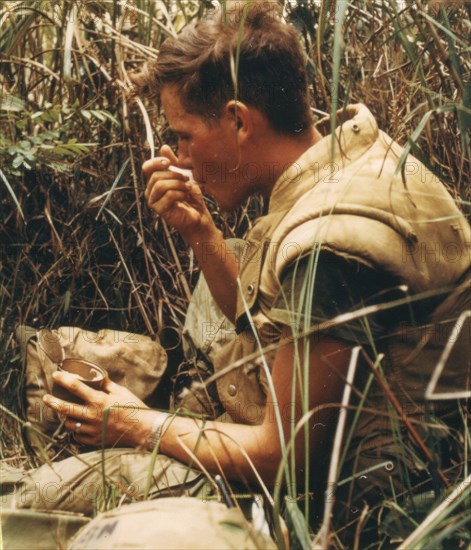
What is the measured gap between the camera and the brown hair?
8.43 ft

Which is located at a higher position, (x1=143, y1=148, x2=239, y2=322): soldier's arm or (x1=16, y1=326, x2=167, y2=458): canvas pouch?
(x1=143, y1=148, x2=239, y2=322): soldier's arm

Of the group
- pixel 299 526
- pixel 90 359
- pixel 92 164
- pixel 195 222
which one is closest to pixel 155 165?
pixel 195 222

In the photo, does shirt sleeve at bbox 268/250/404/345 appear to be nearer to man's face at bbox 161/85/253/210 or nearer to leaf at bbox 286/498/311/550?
leaf at bbox 286/498/311/550

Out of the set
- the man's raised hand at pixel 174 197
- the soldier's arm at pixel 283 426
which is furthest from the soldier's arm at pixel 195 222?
the soldier's arm at pixel 283 426

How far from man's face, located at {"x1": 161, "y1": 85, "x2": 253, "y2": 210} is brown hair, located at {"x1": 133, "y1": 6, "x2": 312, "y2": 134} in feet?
0.11

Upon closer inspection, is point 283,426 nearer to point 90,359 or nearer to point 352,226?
point 352,226

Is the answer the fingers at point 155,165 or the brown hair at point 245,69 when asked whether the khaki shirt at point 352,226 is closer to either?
the brown hair at point 245,69

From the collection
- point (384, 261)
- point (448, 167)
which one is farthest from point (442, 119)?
point (384, 261)

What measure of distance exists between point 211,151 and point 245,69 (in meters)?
0.26

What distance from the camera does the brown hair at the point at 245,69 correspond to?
257 cm

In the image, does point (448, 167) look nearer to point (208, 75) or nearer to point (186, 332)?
point (208, 75)

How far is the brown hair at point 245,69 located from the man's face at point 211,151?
33 millimetres

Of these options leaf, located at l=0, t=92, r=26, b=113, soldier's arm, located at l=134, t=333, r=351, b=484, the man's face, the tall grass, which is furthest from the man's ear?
leaf, located at l=0, t=92, r=26, b=113

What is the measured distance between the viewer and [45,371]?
2660 mm
